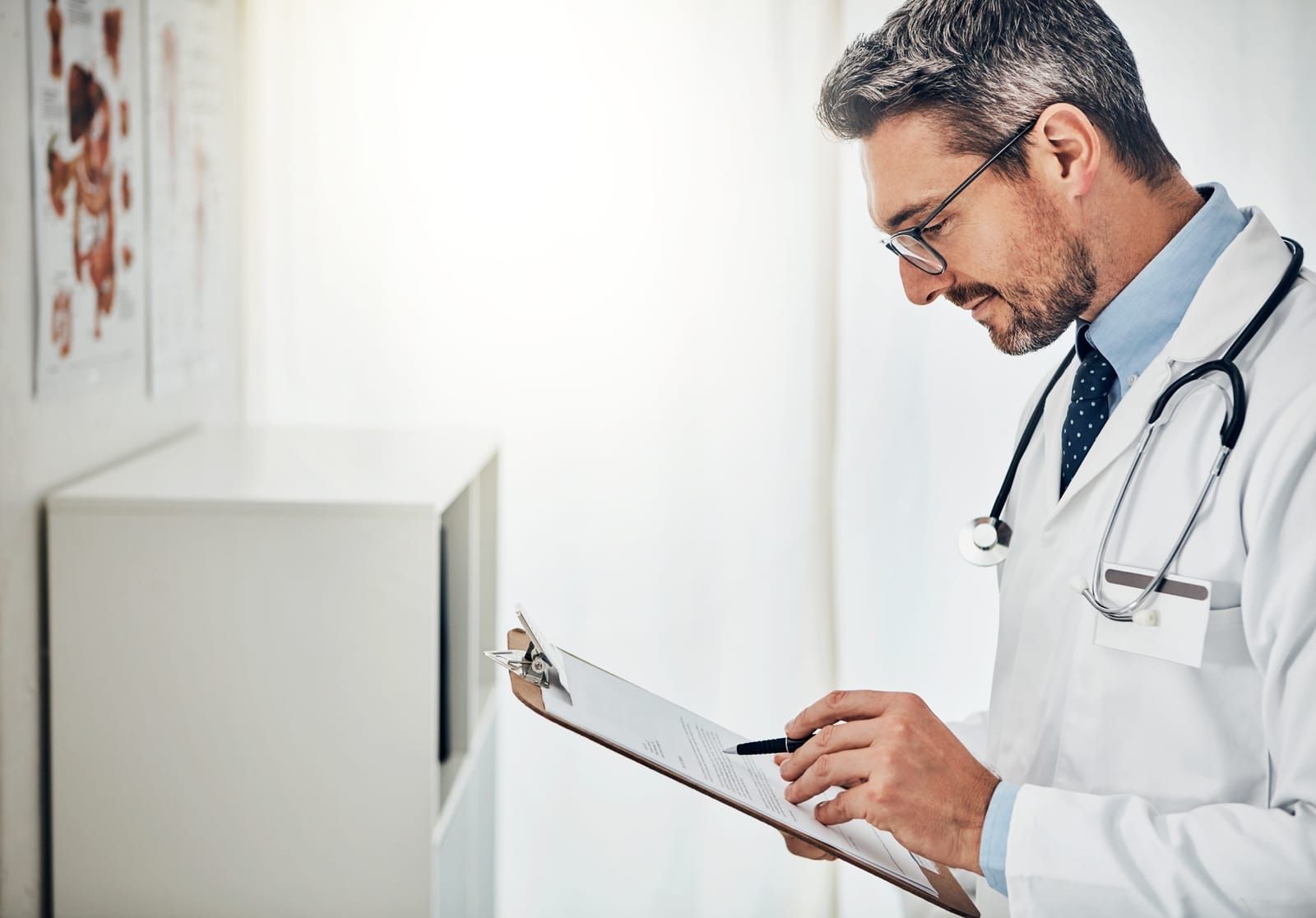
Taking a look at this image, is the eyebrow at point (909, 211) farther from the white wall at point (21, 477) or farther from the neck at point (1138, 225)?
the white wall at point (21, 477)

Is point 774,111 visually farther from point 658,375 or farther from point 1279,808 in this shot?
point 1279,808

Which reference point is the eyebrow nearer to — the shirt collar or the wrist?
the shirt collar

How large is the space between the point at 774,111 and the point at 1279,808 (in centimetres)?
167

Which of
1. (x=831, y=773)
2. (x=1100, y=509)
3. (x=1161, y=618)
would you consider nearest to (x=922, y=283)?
(x=1100, y=509)

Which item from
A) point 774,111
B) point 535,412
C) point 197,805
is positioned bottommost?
point 197,805

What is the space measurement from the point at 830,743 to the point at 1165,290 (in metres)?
0.58

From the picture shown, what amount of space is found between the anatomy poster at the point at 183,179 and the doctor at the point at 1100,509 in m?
1.10

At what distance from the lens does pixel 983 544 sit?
1.36 m

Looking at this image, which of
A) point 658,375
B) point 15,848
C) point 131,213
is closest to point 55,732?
point 15,848

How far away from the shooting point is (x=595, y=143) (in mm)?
2273

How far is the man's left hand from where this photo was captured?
3.34 ft

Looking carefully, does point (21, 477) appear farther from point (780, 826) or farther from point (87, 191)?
point (780, 826)

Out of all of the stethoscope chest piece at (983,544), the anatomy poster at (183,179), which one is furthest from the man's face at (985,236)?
the anatomy poster at (183,179)

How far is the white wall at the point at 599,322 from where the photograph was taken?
2.25m
